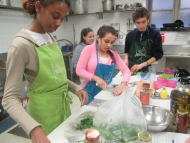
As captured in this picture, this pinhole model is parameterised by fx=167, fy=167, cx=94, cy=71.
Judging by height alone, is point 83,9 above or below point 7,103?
above

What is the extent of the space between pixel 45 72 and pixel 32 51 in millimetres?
137

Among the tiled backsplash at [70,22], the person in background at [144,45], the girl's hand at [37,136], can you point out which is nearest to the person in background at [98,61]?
the person in background at [144,45]

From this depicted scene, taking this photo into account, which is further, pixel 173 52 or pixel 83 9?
pixel 83 9

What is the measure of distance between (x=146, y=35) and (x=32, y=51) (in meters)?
1.61

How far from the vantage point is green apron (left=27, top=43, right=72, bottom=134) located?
96 cm

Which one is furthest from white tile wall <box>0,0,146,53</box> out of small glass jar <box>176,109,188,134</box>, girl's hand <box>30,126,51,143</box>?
small glass jar <box>176,109,188,134</box>

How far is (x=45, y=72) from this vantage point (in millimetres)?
952

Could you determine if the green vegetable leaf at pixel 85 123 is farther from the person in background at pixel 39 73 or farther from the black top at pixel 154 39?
the black top at pixel 154 39

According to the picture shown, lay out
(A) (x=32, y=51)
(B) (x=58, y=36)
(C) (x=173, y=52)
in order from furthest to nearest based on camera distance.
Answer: (B) (x=58, y=36) → (C) (x=173, y=52) → (A) (x=32, y=51)

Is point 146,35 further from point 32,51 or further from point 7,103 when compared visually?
point 7,103

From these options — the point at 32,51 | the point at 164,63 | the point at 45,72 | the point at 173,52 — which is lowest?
the point at 164,63

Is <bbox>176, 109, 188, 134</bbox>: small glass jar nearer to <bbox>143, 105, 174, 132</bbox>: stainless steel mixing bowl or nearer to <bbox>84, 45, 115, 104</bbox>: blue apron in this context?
<bbox>143, 105, 174, 132</bbox>: stainless steel mixing bowl

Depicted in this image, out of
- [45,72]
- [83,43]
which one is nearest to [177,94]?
[45,72]

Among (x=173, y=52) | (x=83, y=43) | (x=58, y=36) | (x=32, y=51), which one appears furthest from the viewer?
(x=58, y=36)
